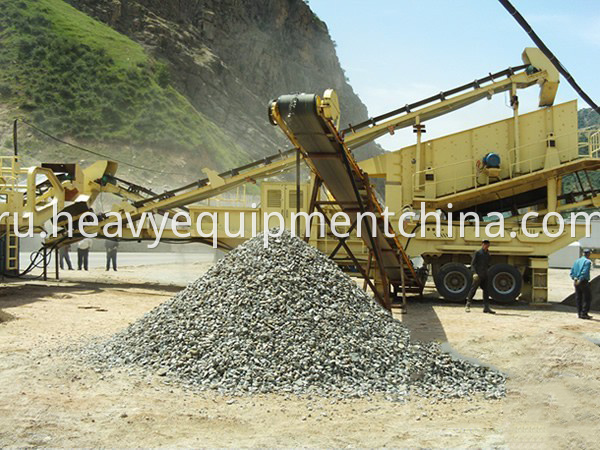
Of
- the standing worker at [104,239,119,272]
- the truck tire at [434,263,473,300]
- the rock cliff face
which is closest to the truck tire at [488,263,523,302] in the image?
the truck tire at [434,263,473,300]

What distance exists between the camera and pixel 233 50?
64.0 metres

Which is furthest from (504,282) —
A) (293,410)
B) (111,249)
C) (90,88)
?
(90,88)

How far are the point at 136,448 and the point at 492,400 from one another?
3.70 m

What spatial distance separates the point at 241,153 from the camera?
175 ft

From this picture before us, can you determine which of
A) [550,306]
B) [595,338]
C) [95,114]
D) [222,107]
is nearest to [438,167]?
[550,306]

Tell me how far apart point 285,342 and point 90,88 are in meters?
45.6

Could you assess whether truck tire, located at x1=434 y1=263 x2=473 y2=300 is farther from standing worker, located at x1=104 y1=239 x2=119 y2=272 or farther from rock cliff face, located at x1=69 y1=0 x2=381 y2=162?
rock cliff face, located at x1=69 y1=0 x2=381 y2=162

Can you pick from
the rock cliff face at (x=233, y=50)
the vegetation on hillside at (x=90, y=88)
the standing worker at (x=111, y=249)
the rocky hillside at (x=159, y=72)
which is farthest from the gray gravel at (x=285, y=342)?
the rock cliff face at (x=233, y=50)

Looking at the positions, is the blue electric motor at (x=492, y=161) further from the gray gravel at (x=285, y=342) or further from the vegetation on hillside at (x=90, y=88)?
the vegetation on hillside at (x=90, y=88)

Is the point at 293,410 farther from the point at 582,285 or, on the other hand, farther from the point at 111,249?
the point at 111,249

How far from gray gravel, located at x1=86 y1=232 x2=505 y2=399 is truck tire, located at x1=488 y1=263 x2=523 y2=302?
6.61m

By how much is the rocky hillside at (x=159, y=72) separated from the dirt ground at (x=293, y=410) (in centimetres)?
3660

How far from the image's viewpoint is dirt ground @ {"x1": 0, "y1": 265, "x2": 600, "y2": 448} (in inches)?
211

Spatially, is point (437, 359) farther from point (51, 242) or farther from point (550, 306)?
point (51, 242)
